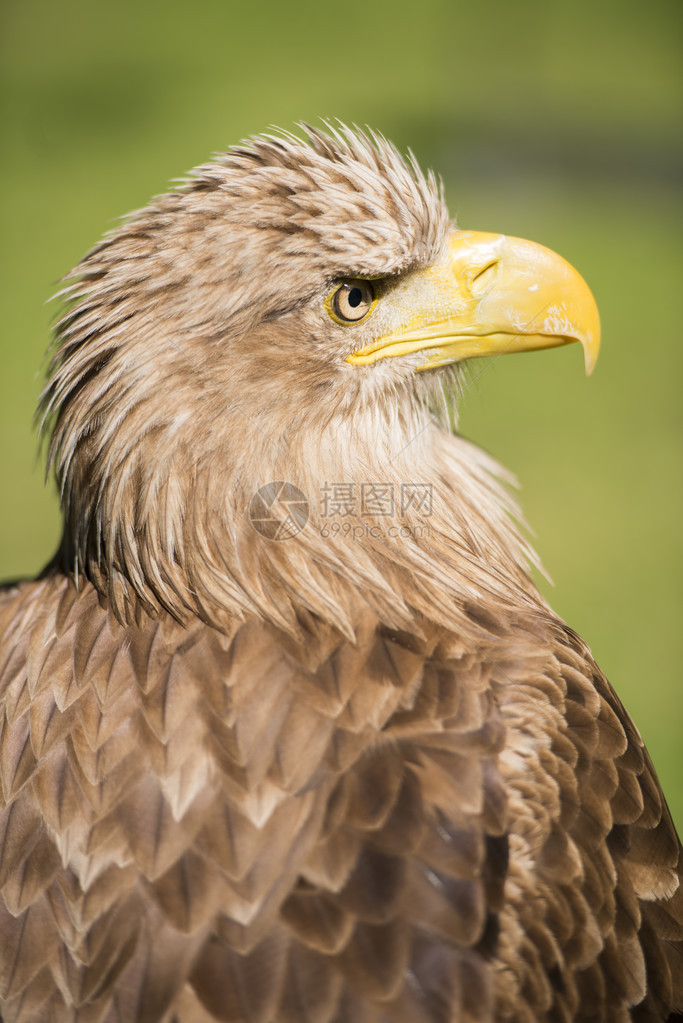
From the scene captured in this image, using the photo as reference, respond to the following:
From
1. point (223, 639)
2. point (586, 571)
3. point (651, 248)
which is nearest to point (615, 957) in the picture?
point (223, 639)

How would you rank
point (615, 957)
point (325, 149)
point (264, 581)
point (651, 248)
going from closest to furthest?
point (615, 957), point (264, 581), point (325, 149), point (651, 248)

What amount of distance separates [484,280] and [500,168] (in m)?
5.89

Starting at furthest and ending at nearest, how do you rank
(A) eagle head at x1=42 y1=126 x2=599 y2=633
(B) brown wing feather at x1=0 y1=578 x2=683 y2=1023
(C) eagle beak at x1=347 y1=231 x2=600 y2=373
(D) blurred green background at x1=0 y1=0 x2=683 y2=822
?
(D) blurred green background at x1=0 y1=0 x2=683 y2=822
(C) eagle beak at x1=347 y1=231 x2=600 y2=373
(A) eagle head at x1=42 y1=126 x2=599 y2=633
(B) brown wing feather at x1=0 y1=578 x2=683 y2=1023

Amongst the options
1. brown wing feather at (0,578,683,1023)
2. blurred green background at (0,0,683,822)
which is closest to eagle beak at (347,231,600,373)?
brown wing feather at (0,578,683,1023)

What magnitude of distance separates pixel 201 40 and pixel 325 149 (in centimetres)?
811

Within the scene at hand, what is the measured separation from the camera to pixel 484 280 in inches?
74.3

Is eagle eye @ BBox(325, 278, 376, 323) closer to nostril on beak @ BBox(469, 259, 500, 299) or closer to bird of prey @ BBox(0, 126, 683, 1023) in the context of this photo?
bird of prey @ BBox(0, 126, 683, 1023)

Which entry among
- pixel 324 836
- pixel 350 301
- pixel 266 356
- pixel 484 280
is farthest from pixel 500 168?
pixel 324 836

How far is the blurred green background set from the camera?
5.37 meters

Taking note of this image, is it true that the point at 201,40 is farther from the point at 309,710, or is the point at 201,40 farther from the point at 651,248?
the point at 309,710

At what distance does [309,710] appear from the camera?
160 cm

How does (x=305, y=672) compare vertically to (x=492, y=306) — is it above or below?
below

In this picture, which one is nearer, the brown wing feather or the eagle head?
the brown wing feather

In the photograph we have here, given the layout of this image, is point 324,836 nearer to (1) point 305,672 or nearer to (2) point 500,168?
Answer: (1) point 305,672
